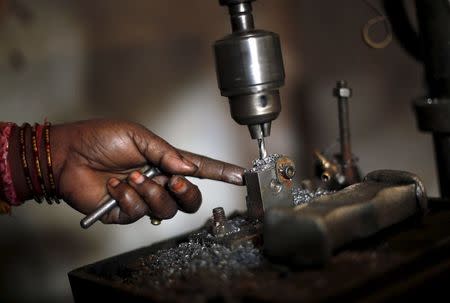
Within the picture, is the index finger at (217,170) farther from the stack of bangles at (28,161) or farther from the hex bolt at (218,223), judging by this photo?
the stack of bangles at (28,161)

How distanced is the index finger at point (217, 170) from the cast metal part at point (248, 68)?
198 millimetres

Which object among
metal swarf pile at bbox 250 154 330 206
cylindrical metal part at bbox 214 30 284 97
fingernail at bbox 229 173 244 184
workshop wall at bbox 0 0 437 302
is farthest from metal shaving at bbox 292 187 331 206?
workshop wall at bbox 0 0 437 302

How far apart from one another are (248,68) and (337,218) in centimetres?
27

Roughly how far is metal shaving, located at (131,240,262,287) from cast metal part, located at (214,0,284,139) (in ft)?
0.70

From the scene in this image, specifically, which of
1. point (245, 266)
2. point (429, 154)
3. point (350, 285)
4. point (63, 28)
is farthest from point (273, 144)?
point (350, 285)

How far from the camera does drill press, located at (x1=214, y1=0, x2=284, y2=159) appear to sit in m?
0.89

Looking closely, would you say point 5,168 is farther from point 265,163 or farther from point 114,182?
point 265,163

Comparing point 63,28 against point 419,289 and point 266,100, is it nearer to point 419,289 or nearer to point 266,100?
point 266,100

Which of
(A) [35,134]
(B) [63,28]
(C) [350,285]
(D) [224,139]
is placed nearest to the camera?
(C) [350,285]

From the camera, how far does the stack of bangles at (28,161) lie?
1048 millimetres

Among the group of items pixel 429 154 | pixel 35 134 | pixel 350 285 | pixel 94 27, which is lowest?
pixel 429 154

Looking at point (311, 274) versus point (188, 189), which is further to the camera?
point (188, 189)

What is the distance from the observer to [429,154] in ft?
6.81

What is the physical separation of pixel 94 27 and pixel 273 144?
71 cm
